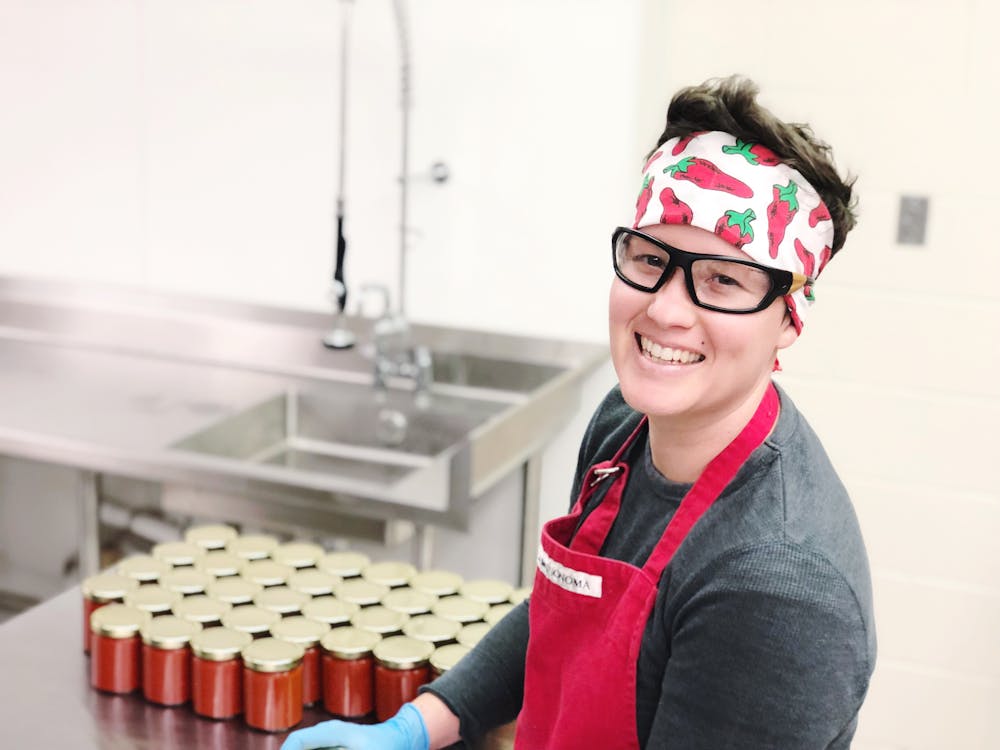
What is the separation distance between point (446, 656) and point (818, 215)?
0.67 m

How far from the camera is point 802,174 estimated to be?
46.6 inches

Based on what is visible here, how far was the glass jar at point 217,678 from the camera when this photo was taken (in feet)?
4.72

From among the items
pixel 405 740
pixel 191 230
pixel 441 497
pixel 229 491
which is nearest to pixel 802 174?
pixel 405 740

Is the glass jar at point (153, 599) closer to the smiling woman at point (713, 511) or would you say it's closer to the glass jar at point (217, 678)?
the glass jar at point (217, 678)

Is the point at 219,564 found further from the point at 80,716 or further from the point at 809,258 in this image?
the point at 809,258

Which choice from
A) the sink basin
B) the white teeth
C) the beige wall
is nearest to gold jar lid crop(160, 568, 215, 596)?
the white teeth

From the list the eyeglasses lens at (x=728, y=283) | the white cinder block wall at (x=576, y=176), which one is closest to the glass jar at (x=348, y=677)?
the eyeglasses lens at (x=728, y=283)

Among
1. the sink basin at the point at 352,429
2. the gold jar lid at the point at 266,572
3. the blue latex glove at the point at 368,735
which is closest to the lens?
the blue latex glove at the point at 368,735

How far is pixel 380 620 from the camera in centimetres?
154

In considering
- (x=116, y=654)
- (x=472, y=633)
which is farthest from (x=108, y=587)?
(x=472, y=633)

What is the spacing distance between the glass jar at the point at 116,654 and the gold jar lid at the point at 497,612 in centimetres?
42

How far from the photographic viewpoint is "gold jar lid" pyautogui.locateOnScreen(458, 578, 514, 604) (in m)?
1.64

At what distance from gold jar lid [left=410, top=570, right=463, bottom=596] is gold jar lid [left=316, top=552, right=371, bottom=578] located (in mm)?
78

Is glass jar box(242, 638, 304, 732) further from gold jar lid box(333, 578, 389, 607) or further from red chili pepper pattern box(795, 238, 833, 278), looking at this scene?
red chili pepper pattern box(795, 238, 833, 278)
